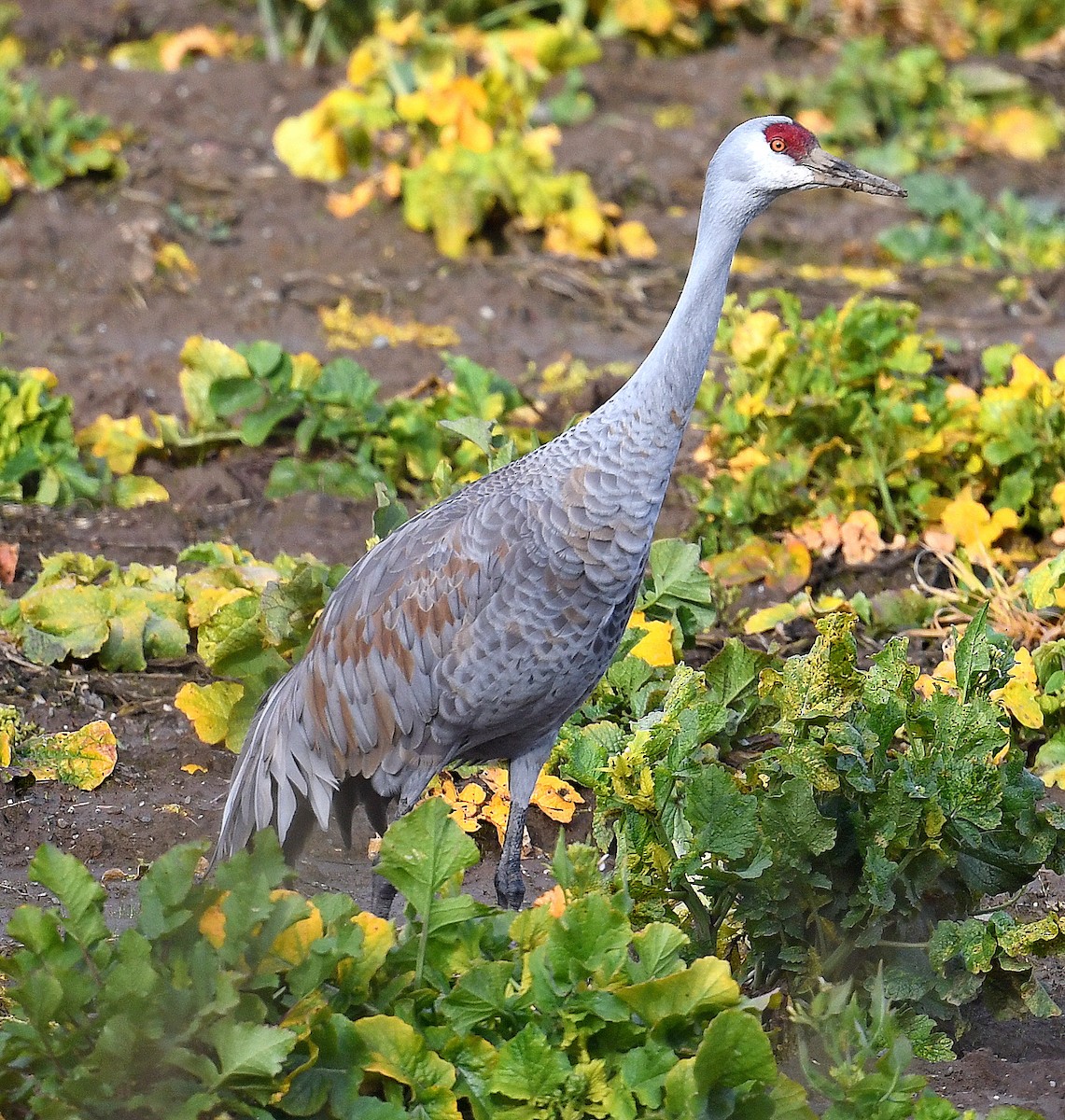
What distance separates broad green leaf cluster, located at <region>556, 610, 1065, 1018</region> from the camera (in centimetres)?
329

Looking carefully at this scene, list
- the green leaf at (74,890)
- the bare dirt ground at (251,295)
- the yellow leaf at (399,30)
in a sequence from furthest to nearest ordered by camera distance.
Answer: the yellow leaf at (399,30)
the bare dirt ground at (251,295)
the green leaf at (74,890)

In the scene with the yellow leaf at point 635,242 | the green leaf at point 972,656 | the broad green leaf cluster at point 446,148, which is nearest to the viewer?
the green leaf at point 972,656

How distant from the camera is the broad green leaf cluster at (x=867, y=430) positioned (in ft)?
18.8

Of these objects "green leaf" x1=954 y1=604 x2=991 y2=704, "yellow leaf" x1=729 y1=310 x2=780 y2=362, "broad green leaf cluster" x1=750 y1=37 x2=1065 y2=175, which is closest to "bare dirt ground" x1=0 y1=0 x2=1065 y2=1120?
"broad green leaf cluster" x1=750 y1=37 x2=1065 y2=175

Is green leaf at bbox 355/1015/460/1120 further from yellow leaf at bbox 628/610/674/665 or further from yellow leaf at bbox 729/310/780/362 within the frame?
yellow leaf at bbox 729/310/780/362

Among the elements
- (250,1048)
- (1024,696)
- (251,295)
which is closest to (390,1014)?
(250,1048)

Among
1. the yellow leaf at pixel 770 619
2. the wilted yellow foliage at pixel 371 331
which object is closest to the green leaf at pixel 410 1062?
the yellow leaf at pixel 770 619

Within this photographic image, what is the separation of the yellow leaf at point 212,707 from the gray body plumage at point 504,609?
1.49 ft

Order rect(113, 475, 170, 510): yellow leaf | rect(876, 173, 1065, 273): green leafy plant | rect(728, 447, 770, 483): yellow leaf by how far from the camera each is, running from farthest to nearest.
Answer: rect(876, 173, 1065, 273): green leafy plant < rect(113, 475, 170, 510): yellow leaf < rect(728, 447, 770, 483): yellow leaf

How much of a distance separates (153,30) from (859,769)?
9247 millimetres

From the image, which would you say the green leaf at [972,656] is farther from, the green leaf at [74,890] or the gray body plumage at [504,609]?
the green leaf at [74,890]

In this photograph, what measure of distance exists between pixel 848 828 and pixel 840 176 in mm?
1501

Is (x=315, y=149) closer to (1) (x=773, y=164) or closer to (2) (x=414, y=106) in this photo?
(2) (x=414, y=106)

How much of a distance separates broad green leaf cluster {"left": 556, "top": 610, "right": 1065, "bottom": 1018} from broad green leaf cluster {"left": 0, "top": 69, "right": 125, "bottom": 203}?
604 cm
